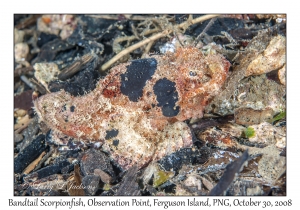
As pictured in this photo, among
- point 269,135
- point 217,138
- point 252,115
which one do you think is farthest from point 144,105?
point 269,135

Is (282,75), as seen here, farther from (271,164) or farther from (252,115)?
(271,164)

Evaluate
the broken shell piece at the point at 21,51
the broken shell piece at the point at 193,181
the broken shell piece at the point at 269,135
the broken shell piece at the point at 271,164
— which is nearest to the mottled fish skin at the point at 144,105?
the broken shell piece at the point at 193,181

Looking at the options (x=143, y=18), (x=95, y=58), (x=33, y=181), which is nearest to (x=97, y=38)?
(x=95, y=58)

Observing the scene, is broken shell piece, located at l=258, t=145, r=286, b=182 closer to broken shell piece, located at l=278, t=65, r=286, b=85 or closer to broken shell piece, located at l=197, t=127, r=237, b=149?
broken shell piece, located at l=197, t=127, r=237, b=149

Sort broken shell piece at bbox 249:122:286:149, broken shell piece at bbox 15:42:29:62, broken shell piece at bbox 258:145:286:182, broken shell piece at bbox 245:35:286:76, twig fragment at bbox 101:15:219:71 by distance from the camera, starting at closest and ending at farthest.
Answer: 1. broken shell piece at bbox 258:145:286:182
2. broken shell piece at bbox 249:122:286:149
3. broken shell piece at bbox 245:35:286:76
4. twig fragment at bbox 101:15:219:71
5. broken shell piece at bbox 15:42:29:62

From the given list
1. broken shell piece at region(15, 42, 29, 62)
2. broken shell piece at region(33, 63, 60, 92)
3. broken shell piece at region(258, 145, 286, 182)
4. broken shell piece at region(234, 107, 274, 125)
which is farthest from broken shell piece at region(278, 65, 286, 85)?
broken shell piece at region(15, 42, 29, 62)
